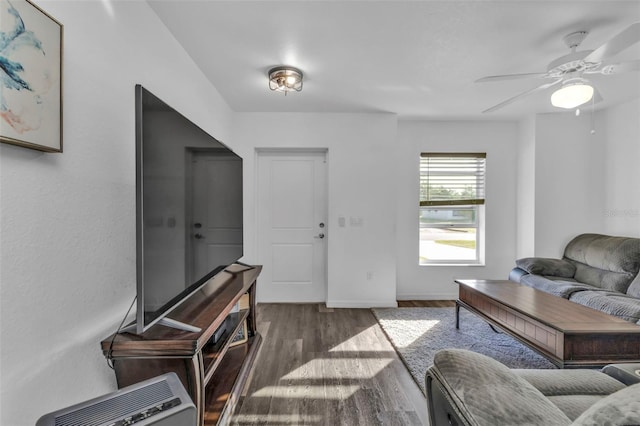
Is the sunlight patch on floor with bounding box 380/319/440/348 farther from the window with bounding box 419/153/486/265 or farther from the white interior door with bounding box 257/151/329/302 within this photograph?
the window with bounding box 419/153/486/265

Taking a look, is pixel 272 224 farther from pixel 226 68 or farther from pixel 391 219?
pixel 226 68

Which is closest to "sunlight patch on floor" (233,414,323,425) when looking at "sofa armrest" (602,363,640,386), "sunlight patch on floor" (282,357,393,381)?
"sunlight patch on floor" (282,357,393,381)

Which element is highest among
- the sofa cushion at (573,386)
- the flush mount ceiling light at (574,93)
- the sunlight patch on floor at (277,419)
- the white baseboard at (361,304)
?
the flush mount ceiling light at (574,93)

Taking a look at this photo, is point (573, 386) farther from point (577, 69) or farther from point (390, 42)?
Result: point (390, 42)

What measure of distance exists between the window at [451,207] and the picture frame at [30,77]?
3.87 metres

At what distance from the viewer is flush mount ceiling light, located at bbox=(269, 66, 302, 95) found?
246cm

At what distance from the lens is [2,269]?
88 cm

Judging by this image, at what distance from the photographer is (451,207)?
13.7 ft

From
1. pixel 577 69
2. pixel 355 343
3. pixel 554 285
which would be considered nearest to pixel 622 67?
pixel 577 69

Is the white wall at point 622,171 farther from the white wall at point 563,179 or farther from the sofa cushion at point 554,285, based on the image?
the sofa cushion at point 554,285

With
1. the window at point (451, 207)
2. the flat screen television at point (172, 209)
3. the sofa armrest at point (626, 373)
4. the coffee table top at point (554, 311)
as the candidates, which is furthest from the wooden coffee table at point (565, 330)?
the flat screen television at point (172, 209)

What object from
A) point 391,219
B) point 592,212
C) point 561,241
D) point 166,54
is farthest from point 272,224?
point 592,212

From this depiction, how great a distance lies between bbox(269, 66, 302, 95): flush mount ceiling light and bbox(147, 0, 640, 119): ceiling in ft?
0.24

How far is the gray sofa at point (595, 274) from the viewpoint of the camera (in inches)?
95.5
